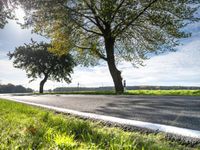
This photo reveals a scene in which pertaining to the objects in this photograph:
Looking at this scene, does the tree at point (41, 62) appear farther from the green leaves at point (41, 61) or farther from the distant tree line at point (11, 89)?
the distant tree line at point (11, 89)

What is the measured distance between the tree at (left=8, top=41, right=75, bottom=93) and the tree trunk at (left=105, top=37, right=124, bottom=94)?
23432mm

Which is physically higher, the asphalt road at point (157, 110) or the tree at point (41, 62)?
the tree at point (41, 62)

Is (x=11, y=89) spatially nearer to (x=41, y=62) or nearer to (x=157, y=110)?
(x=41, y=62)

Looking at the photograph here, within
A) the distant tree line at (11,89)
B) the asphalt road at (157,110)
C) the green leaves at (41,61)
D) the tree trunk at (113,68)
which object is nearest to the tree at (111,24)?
the tree trunk at (113,68)

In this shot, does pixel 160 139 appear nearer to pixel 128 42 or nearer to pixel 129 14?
pixel 129 14

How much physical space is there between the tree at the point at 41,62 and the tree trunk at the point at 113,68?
76.9 feet

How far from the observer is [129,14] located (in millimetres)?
18125

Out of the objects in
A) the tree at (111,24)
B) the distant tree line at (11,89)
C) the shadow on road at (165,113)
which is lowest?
the shadow on road at (165,113)

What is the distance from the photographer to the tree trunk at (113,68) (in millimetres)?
20406

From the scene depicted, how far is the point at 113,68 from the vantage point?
2048 centimetres

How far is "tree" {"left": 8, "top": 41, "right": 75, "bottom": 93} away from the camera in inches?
1718

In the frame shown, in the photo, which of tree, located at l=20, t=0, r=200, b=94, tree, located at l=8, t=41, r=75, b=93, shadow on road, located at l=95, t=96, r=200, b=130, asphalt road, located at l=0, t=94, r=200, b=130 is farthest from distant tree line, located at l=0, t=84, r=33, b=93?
shadow on road, located at l=95, t=96, r=200, b=130

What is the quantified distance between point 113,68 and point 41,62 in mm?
25793

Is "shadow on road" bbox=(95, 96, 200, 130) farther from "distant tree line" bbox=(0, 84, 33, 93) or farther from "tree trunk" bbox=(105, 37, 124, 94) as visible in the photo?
"distant tree line" bbox=(0, 84, 33, 93)
